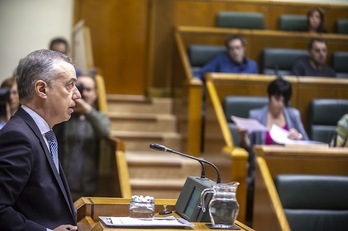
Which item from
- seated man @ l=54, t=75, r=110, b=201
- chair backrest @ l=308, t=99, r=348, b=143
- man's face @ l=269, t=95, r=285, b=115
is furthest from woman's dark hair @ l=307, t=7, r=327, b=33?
seated man @ l=54, t=75, r=110, b=201

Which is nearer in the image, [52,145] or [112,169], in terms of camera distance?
[52,145]

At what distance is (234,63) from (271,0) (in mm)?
1590

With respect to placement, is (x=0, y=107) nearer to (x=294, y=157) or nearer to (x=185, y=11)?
(x=294, y=157)

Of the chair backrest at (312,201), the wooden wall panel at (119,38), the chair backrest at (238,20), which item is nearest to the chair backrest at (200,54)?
the chair backrest at (238,20)

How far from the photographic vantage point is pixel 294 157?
3.75 meters

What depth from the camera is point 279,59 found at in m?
6.16

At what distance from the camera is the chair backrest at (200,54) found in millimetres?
6070

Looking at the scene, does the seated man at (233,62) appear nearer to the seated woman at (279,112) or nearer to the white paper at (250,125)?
the seated woman at (279,112)

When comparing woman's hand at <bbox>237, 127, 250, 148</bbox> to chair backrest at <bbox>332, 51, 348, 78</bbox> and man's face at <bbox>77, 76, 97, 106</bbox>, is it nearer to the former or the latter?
man's face at <bbox>77, 76, 97, 106</bbox>

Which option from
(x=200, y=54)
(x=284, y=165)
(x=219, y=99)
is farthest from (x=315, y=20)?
(x=284, y=165)

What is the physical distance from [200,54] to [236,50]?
1.85 ft

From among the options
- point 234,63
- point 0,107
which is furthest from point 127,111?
point 0,107

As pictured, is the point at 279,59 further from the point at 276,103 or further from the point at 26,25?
the point at 26,25

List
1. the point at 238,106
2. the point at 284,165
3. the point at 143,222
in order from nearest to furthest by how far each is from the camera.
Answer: the point at 143,222, the point at 284,165, the point at 238,106
